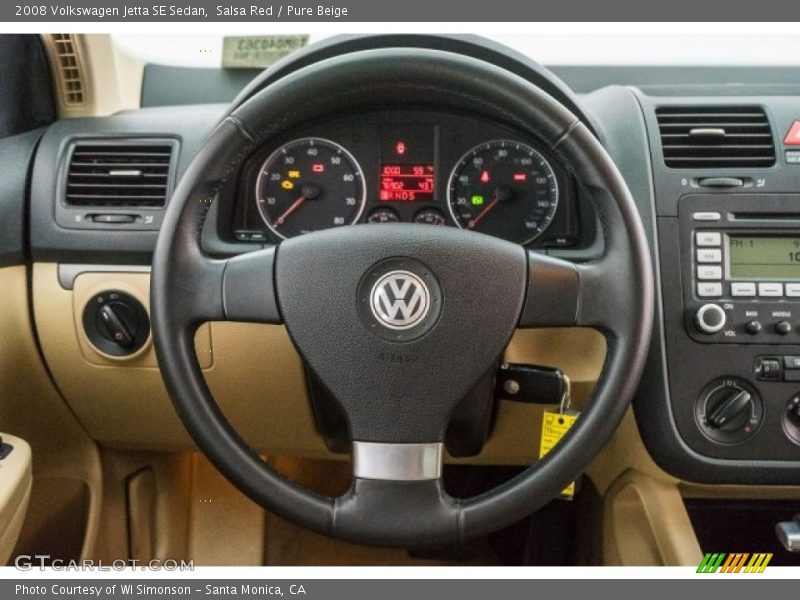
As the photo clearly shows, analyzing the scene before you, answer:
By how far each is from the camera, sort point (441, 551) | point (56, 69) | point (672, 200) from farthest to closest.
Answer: point (441, 551), point (56, 69), point (672, 200)

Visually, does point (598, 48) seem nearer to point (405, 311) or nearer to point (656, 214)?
point (656, 214)

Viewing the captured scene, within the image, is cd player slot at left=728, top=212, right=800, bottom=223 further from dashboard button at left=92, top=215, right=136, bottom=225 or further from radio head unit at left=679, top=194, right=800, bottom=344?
dashboard button at left=92, top=215, right=136, bottom=225

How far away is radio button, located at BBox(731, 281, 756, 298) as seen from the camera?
1.15m

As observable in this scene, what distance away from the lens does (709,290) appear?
45.5 inches

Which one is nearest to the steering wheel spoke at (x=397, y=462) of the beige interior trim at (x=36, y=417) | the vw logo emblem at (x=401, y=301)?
the vw logo emblem at (x=401, y=301)

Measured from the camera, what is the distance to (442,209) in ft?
3.96

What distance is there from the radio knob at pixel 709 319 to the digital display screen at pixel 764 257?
0.21 feet

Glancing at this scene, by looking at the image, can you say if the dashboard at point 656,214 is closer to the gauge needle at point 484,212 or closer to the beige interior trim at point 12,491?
the gauge needle at point 484,212

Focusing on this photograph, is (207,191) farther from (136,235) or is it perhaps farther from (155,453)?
(155,453)

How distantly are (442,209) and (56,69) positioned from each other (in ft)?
2.48

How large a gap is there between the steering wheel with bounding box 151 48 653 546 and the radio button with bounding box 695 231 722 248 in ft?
0.80


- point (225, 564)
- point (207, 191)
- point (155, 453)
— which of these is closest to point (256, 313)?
point (207, 191)

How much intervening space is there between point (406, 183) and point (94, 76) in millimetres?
626

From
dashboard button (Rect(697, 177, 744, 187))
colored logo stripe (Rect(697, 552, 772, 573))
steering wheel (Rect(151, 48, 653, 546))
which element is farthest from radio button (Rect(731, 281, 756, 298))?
colored logo stripe (Rect(697, 552, 772, 573))
